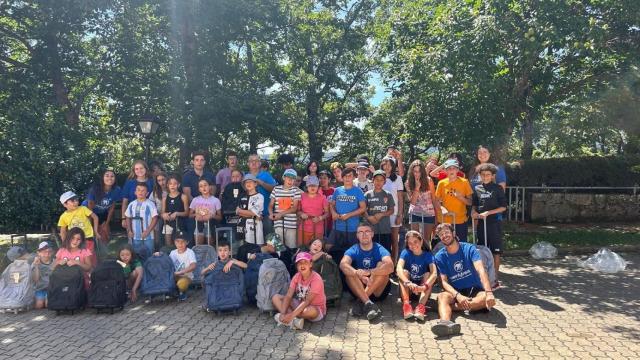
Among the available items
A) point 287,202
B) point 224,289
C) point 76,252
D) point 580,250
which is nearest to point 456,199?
point 287,202

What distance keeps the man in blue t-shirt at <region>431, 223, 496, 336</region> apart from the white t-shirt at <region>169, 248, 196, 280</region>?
3.34 metres

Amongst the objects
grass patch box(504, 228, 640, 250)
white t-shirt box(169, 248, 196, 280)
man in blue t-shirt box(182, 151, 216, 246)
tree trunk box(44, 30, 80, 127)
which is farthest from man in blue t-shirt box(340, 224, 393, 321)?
tree trunk box(44, 30, 80, 127)

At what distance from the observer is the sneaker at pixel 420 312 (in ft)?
16.7

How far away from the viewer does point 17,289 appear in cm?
578

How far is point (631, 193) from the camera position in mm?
13148

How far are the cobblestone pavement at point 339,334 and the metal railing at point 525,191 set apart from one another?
21.3 feet

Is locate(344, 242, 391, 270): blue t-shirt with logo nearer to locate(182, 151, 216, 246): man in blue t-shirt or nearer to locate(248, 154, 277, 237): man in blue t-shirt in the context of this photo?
locate(248, 154, 277, 237): man in blue t-shirt

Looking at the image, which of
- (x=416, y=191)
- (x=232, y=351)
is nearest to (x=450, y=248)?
(x=416, y=191)

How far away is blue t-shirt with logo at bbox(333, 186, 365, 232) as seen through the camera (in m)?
6.36

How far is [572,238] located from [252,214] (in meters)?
7.64

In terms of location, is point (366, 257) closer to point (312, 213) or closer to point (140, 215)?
point (312, 213)

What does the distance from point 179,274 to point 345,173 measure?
2743mm

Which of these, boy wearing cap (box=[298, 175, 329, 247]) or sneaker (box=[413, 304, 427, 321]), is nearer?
sneaker (box=[413, 304, 427, 321])

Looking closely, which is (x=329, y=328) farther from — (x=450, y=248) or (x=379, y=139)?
(x=379, y=139)
